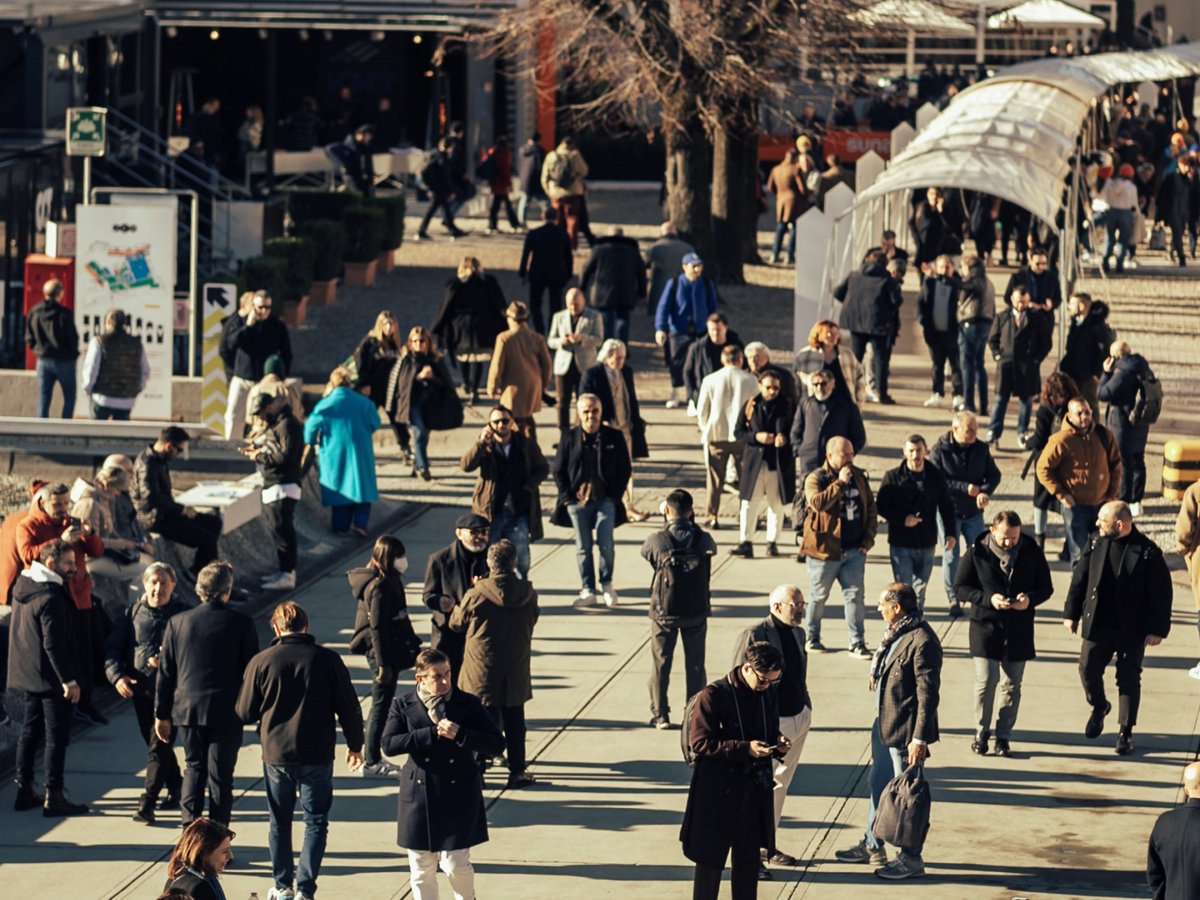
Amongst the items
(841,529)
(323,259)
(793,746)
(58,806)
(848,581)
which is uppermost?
(323,259)

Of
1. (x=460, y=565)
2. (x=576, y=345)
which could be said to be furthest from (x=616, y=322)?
(x=460, y=565)

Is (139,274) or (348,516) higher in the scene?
(139,274)

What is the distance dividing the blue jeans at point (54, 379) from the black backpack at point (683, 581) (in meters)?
9.54

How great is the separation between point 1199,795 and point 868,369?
1459 centimetres

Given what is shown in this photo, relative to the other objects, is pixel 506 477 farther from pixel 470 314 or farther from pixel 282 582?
pixel 470 314

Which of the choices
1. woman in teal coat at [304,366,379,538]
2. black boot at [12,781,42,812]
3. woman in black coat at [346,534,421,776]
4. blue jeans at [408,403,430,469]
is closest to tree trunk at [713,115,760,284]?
blue jeans at [408,403,430,469]

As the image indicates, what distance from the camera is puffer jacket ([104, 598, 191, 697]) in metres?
11.9

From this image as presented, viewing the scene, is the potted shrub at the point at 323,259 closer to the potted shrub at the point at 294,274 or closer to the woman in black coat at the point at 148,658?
the potted shrub at the point at 294,274

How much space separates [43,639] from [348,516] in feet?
20.4

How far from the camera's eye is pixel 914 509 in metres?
15.3

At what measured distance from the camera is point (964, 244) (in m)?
35.8

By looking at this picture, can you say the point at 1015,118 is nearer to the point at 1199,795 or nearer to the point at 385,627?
the point at 385,627

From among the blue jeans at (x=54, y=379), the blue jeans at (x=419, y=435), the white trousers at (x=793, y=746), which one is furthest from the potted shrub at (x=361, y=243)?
the white trousers at (x=793, y=746)

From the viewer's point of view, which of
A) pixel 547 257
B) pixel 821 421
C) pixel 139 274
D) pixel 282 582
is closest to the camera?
pixel 282 582
